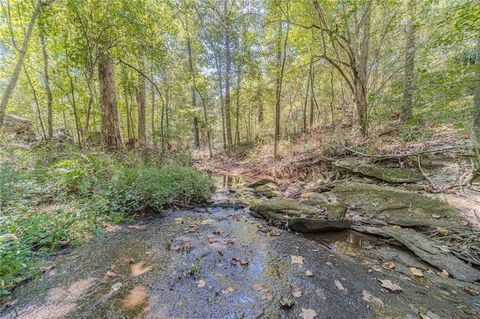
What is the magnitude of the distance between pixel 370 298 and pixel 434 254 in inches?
55.3

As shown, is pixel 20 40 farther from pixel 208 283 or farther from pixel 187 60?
pixel 208 283

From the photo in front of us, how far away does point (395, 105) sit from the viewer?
5625 mm

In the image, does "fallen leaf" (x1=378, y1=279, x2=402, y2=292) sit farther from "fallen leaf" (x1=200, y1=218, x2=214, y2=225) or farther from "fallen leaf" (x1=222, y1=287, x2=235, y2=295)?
"fallen leaf" (x1=200, y1=218, x2=214, y2=225)

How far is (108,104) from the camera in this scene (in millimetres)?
6992

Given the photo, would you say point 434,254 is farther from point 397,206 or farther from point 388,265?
point 397,206

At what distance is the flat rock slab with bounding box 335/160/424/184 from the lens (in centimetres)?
473

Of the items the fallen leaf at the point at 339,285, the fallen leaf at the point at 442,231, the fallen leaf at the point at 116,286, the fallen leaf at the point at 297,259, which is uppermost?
the fallen leaf at the point at 442,231

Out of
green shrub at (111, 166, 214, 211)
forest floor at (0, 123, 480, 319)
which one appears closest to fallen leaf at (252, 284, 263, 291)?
forest floor at (0, 123, 480, 319)

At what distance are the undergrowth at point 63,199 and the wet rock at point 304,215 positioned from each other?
1.69 m

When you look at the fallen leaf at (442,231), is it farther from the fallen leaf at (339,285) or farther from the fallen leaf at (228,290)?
the fallen leaf at (228,290)

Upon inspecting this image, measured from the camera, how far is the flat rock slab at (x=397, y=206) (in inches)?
134

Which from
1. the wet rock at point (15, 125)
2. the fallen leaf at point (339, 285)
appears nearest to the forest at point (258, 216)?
the fallen leaf at point (339, 285)

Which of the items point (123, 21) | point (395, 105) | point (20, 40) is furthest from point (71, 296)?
point (20, 40)

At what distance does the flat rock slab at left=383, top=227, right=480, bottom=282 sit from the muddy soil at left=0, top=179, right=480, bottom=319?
236mm
